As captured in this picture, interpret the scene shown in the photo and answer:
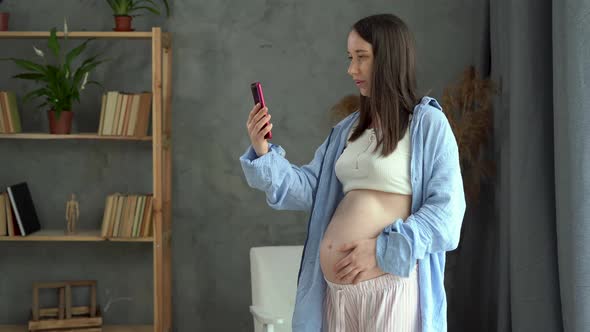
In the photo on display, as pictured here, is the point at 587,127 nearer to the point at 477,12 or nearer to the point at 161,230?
the point at 477,12

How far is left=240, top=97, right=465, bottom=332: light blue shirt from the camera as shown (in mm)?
1813

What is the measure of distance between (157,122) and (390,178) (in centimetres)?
193

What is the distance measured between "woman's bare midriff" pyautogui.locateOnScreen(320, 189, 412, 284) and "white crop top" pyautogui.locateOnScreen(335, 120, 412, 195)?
3cm

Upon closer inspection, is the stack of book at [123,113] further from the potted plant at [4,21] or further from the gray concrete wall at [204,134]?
the potted plant at [4,21]

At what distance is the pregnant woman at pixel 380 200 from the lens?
1.84 meters

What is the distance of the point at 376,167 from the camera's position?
1.92m

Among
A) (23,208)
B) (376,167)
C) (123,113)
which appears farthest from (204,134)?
(376,167)

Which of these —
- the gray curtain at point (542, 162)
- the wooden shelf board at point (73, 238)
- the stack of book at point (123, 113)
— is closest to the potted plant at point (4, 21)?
the stack of book at point (123, 113)

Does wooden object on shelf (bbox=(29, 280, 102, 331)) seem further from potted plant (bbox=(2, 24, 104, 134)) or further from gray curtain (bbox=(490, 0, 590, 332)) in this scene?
gray curtain (bbox=(490, 0, 590, 332))

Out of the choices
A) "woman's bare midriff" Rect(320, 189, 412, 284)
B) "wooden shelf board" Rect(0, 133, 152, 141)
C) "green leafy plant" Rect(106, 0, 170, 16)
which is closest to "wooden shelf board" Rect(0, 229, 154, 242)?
"wooden shelf board" Rect(0, 133, 152, 141)

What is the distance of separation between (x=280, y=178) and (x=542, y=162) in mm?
1415

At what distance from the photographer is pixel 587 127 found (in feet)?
8.41

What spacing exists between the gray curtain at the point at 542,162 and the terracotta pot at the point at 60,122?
1897 millimetres

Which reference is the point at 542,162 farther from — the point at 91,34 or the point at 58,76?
the point at 58,76
